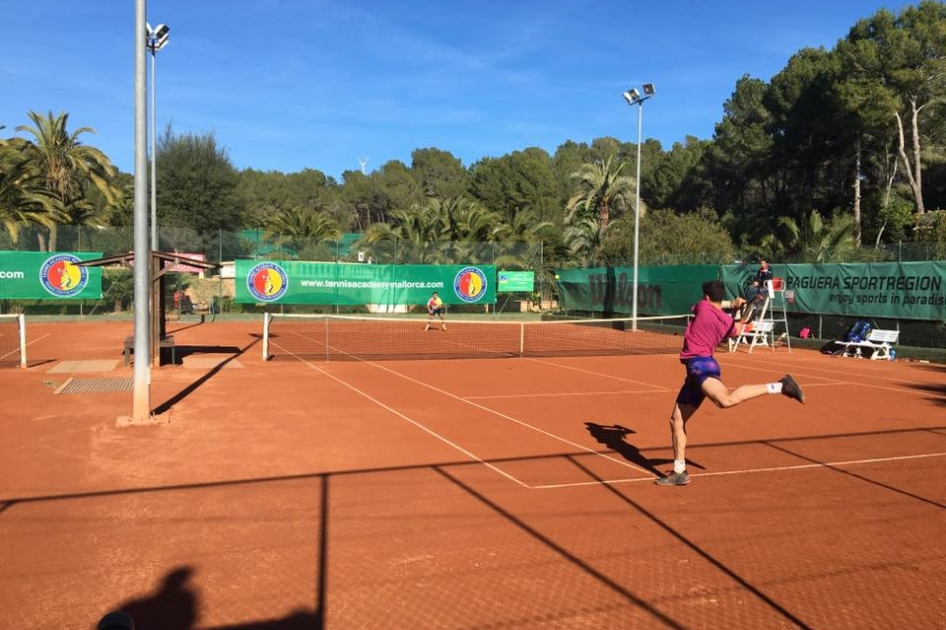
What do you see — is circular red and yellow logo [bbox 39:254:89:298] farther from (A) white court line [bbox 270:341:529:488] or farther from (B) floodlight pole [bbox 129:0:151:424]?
(B) floodlight pole [bbox 129:0:151:424]

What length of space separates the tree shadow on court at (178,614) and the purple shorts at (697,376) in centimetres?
419

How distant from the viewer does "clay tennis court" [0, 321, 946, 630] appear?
14.4 ft

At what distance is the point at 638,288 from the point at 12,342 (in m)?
23.3

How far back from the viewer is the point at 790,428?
390 inches

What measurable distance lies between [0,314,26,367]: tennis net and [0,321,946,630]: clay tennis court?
4044 mm

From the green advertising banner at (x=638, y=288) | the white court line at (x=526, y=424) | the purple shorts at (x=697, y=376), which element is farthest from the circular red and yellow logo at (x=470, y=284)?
the purple shorts at (x=697, y=376)

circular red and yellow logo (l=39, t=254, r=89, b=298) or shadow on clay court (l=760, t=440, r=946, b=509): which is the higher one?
circular red and yellow logo (l=39, t=254, r=89, b=298)

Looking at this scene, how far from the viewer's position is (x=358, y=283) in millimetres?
35469

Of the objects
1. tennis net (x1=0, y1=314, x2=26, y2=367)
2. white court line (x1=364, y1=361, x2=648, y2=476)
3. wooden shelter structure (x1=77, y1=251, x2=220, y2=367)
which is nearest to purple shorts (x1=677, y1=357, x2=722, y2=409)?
white court line (x1=364, y1=361, x2=648, y2=476)

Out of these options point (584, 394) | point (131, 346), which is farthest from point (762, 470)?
point (131, 346)

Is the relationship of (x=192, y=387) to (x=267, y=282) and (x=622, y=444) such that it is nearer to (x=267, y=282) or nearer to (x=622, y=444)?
(x=622, y=444)

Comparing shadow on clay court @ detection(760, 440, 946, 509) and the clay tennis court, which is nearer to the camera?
the clay tennis court

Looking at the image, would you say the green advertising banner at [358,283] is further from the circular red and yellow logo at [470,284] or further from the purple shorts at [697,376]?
the purple shorts at [697,376]

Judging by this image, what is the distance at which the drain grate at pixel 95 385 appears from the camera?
1239 centimetres
